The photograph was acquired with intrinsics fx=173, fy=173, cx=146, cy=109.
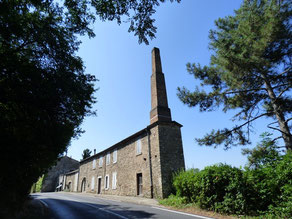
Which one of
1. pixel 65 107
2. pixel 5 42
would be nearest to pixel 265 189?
pixel 65 107

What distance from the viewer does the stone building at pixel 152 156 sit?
12.8m

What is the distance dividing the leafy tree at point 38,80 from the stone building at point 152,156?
744 centimetres

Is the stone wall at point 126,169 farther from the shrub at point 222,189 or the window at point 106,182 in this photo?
the shrub at point 222,189

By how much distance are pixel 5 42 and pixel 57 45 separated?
1.69 metres

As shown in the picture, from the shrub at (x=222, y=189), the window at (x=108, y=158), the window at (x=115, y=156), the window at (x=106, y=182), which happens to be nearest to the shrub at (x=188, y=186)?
the shrub at (x=222, y=189)

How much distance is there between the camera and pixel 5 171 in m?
5.75

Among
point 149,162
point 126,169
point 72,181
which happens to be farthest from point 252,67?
point 72,181

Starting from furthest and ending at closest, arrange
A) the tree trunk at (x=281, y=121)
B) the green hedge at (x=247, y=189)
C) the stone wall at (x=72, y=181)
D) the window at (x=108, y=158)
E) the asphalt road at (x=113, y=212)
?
1. the stone wall at (x=72, y=181)
2. the window at (x=108, y=158)
3. the tree trunk at (x=281, y=121)
4. the asphalt road at (x=113, y=212)
5. the green hedge at (x=247, y=189)

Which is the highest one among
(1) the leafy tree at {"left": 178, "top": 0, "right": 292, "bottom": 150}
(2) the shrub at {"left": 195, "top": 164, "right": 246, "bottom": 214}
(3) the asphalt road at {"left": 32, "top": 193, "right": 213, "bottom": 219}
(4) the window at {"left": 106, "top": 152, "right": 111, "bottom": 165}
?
(1) the leafy tree at {"left": 178, "top": 0, "right": 292, "bottom": 150}

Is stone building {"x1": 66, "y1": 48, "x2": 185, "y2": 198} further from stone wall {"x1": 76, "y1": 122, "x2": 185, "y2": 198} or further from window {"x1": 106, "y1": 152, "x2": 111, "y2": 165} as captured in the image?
window {"x1": 106, "y1": 152, "x2": 111, "y2": 165}

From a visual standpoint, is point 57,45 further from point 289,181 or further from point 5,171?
point 289,181

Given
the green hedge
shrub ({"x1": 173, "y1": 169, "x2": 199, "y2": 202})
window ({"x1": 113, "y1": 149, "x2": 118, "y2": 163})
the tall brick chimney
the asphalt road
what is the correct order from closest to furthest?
the green hedge → the asphalt road → shrub ({"x1": 173, "y1": 169, "x2": 199, "y2": 202}) → the tall brick chimney → window ({"x1": 113, "y1": 149, "x2": 118, "y2": 163})

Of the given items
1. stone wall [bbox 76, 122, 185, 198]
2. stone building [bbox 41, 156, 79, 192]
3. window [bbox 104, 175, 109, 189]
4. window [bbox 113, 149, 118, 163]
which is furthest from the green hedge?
stone building [bbox 41, 156, 79, 192]

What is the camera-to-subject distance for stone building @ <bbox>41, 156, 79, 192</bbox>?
120 feet
